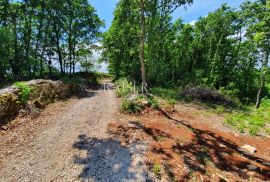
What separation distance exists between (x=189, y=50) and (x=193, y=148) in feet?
82.4

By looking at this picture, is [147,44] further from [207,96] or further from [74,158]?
[74,158]

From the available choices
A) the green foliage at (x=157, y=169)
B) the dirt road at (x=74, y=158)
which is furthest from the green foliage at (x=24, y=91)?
the green foliage at (x=157, y=169)

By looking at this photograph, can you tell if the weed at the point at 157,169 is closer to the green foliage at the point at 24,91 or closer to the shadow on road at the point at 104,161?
the shadow on road at the point at 104,161

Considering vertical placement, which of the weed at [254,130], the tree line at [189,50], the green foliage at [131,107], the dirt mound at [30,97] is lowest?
the weed at [254,130]

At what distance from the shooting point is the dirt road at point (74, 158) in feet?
17.4

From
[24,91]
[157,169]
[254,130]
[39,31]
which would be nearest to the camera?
[157,169]

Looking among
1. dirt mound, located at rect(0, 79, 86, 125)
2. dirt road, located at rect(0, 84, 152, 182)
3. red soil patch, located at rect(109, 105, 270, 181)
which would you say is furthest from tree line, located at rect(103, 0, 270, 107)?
dirt road, located at rect(0, 84, 152, 182)

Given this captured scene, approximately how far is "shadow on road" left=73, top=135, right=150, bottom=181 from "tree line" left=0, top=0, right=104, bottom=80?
20.6m

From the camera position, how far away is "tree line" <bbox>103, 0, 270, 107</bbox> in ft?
69.9

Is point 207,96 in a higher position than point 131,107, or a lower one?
higher

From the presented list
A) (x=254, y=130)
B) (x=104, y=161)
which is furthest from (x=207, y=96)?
(x=104, y=161)

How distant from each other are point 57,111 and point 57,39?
20.1 m

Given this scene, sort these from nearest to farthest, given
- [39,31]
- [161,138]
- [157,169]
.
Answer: [157,169] < [161,138] < [39,31]

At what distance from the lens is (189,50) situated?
30328mm
